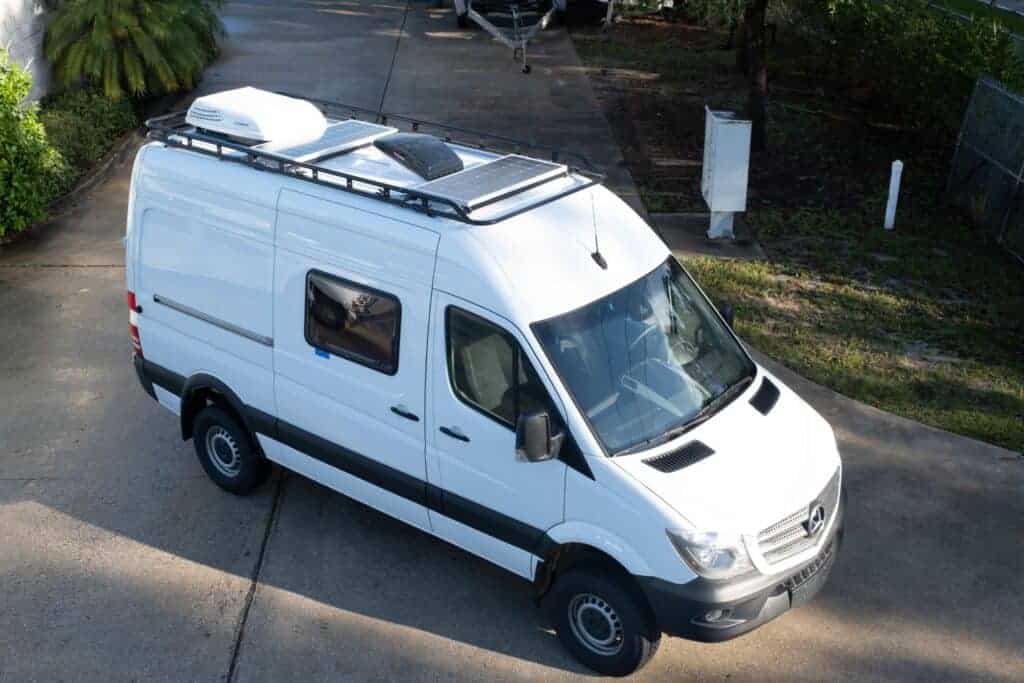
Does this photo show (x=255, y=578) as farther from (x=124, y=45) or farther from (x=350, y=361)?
(x=124, y=45)

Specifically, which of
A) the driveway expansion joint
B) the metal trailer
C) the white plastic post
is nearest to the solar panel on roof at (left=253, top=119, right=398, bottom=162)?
the driveway expansion joint

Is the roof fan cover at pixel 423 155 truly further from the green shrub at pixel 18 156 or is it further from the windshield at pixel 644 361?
the green shrub at pixel 18 156

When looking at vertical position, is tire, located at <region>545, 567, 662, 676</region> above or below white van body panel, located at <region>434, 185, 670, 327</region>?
below

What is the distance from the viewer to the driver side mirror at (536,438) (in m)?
5.41

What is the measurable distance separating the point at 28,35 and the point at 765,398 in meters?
11.6

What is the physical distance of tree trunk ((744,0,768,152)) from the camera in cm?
1387

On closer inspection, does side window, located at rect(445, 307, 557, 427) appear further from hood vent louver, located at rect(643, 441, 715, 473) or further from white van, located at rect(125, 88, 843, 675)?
hood vent louver, located at rect(643, 441, 715, 473)

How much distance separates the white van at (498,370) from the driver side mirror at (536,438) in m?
0.01

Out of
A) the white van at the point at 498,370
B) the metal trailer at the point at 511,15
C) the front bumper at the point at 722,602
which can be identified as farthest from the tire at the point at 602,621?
the metal trailer at the point at 511,15

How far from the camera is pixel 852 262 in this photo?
11.5m

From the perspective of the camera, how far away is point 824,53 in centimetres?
1739

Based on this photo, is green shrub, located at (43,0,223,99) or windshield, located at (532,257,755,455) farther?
green shrub, located at (43,0,223,99)

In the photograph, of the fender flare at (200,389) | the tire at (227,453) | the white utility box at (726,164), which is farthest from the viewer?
the white utility box at (726,164)

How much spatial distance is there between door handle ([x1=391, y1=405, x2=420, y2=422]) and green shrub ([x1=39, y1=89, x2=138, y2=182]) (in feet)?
28.4
